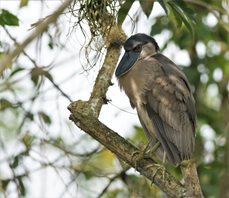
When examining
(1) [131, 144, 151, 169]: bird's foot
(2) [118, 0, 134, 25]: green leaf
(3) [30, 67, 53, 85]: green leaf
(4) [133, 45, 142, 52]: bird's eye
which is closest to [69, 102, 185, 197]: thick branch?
(1) [131, 144, 151, 169]: bird's foot

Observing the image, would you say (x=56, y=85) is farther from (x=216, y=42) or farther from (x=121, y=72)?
(x=216, y=42)

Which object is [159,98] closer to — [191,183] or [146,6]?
[191,183]

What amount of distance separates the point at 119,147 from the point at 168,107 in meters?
0.84

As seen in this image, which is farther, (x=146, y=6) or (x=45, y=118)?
(x=45, y=118)

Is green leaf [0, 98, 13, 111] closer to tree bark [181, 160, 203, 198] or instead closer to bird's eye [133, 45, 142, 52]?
bird's eye [133, 45, 142, 52]

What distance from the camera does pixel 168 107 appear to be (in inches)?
157

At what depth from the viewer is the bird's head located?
13.0 ft

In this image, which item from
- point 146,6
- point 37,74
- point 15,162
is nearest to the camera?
point 146,6

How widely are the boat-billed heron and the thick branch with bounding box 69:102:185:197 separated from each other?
0.52 metres

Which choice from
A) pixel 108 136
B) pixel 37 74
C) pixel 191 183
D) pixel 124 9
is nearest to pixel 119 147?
pixel 108 136

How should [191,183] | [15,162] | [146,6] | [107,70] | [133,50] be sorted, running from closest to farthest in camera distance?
1. [146,6]
2. [191,183]
3. [107,70]
4. [15,162]
5. [133,50]

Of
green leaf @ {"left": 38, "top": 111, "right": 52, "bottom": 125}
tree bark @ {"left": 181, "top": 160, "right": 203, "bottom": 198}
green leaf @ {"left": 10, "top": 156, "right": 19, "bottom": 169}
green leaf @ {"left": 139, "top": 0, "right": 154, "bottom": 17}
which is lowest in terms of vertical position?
tree bark @ {"left": 181, "top": 160, "right": 203, "bottom": 198}

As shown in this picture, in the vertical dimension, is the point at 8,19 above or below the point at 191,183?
above

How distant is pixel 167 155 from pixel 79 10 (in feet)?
3.34
